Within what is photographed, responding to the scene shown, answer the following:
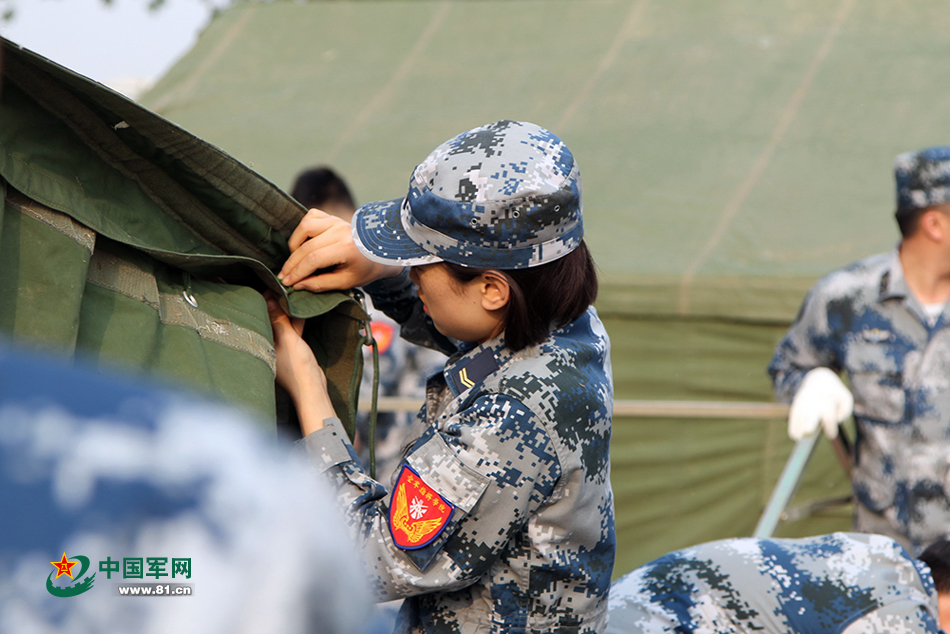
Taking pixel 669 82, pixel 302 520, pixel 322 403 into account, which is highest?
pixel 669 82

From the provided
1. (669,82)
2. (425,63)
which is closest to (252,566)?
(669,82)

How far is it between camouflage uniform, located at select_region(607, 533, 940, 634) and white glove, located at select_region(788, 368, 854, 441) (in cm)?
104

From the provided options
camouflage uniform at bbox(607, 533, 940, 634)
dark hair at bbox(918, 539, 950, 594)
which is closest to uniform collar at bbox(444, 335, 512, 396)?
camouflage uniform at bbox(607, 533, 940, 634)

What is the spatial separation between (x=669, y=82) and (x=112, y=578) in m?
5.06

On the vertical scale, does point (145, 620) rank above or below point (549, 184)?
below

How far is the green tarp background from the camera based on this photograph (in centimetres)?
383

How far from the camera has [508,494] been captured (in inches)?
42.4

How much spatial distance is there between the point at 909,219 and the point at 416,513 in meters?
2.37

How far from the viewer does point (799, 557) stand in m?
1.83

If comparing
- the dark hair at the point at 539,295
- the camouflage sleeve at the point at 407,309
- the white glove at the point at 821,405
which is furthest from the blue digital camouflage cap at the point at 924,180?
the dark hair at the point at 539,295

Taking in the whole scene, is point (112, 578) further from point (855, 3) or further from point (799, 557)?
point (855, 3)

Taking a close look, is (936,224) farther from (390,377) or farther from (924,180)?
(390,377)

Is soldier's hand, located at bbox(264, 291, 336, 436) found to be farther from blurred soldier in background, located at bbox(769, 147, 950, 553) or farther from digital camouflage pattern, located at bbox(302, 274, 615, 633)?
blurred soldier in background, located at bbox(769, 147, 950, 553)

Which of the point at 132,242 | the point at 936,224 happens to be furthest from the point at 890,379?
the point at 132,242
